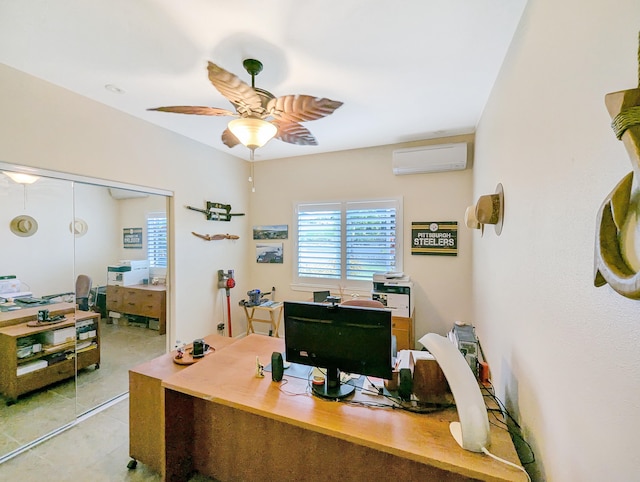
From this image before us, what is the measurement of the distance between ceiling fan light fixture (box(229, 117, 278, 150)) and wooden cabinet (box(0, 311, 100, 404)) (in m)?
2.45

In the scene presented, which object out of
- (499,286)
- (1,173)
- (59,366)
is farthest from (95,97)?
(499,286)

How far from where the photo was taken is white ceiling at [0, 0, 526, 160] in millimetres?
1505

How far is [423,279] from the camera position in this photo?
11.6 ft

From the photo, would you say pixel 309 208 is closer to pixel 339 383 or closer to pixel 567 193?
pixel 339 383

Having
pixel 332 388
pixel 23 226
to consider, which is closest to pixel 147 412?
pixel 332 388

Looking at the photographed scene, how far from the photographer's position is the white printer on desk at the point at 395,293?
124 inches

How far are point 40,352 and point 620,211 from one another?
3.88 metres

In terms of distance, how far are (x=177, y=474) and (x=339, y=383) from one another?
124 cm

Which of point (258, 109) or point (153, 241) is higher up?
point (258, 109)

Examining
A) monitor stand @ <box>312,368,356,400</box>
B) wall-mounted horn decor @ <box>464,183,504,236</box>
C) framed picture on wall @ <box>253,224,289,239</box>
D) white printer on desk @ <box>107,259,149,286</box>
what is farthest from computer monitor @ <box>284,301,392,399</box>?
framed picture on wall @ <box>253,224,289,239</box>

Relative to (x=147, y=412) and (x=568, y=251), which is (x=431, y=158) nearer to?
(x=568, y=251)

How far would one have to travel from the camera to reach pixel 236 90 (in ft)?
5.34

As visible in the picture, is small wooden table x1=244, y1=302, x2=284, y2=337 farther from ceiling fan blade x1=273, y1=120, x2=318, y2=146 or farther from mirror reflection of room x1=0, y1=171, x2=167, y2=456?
ceiling fan blade x1=273, y1=120, x2=318, y2=146

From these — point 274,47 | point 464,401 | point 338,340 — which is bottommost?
point 464,401
